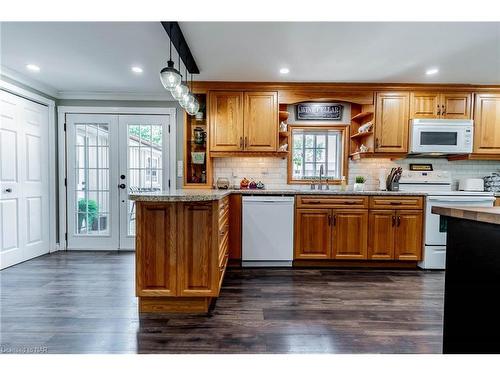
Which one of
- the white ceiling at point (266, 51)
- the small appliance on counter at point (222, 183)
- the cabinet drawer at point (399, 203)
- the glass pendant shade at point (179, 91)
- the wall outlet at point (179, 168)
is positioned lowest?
the cabinet drawer at point (399, 203)

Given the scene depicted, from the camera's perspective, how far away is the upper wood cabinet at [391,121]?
11.5ft

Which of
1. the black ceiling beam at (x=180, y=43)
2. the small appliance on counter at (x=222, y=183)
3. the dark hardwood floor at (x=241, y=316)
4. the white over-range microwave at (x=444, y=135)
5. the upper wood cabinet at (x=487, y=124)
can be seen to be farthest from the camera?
the small appliance on counter at (x=222, y=183)

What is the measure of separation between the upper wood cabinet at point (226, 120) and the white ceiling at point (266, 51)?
237mm

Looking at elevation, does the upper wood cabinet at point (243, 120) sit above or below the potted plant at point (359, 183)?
above

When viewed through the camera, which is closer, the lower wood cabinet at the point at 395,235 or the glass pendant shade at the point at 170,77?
the glass pendant shade at the point at 170,77

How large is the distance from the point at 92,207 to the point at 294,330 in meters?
3.47

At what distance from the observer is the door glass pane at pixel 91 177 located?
3982mm

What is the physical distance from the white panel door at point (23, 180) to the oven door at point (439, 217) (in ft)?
16.3

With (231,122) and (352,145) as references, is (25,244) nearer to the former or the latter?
(231,122)

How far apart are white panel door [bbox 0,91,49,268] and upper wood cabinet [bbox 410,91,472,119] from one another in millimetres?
4946

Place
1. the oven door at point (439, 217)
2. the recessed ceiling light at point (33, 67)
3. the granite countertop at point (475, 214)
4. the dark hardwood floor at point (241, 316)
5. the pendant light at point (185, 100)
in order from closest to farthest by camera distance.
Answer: the granite countertop at point (475, 214) < the dark hardwood floor at point (241, 316) < the pendant light at point (185, 100) < the recessed ceiling light at point (33, 67) < the oven door at point (439, 217)

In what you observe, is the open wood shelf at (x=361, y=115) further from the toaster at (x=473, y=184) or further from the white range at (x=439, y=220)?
the toaster at (x=473, y=184)

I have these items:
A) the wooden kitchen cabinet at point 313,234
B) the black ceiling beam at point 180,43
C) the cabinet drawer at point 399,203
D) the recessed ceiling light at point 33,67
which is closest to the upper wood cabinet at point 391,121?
the cabinet drawer at point 399,203

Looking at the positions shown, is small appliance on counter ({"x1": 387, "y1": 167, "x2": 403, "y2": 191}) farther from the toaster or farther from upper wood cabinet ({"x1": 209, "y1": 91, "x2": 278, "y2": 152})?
upper wood cabinet ({"x1": 209, "y1": 91, "x2": 278, "y2": 152})
